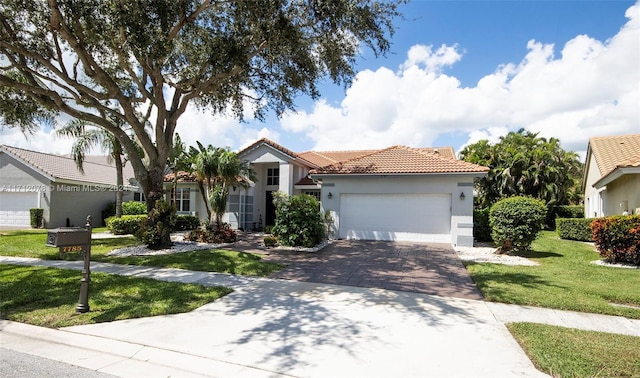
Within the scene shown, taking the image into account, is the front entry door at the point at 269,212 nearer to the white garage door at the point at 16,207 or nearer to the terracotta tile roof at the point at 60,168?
the terracotta tile roof at the point at 60,168

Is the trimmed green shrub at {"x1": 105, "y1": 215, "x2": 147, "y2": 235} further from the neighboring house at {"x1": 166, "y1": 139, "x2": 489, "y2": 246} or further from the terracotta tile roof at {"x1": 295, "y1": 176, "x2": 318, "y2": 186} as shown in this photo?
the neighboring house at {"x1": 166, "y1": 139, "x2": 489, "y2": 246}

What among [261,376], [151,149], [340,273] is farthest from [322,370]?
[151,149]

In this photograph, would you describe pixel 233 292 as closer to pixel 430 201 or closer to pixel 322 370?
pixel 322 370

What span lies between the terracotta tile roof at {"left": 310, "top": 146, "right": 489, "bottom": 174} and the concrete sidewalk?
928cm

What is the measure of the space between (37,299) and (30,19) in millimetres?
8919

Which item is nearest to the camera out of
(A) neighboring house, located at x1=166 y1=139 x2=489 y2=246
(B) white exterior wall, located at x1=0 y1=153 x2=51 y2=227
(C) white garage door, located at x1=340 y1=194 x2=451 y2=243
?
(A) neighboring house, located at x1=166 y1=139 x2=489 y2=246

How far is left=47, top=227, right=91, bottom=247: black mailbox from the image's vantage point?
5.52 meters

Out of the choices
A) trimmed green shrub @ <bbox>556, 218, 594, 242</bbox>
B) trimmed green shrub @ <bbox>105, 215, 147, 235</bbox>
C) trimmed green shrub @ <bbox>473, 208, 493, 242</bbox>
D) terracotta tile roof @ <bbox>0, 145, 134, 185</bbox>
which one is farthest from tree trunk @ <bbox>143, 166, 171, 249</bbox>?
trimmed green shrub @ <bbox>556, 218, 594, 242</bbox>

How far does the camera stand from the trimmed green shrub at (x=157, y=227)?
1248 cm

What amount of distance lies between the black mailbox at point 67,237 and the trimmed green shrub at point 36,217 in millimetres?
19064

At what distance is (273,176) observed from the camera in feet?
73.5

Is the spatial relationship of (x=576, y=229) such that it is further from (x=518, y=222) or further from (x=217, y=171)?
(x=217, y=171)

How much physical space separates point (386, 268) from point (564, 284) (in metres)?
4.23

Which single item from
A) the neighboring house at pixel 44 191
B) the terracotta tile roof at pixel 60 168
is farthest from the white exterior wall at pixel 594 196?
the terracotta tile roof at pixel 60 168
